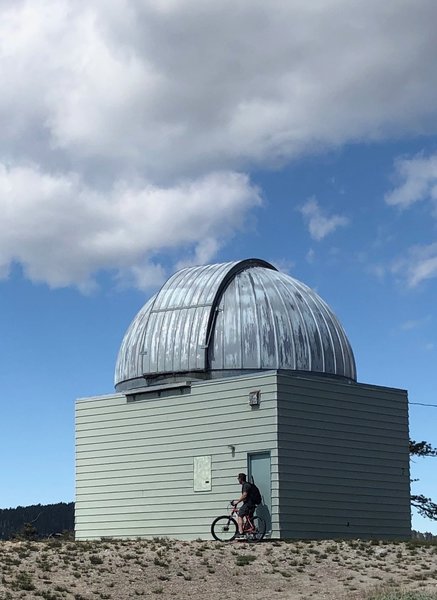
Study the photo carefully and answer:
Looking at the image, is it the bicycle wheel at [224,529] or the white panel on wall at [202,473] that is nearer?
the bicycle wheel at [224,529]

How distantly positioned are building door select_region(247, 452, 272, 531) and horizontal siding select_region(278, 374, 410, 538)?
32cm

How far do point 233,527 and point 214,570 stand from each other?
5.17 metres

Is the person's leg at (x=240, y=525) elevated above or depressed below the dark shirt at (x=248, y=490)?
below

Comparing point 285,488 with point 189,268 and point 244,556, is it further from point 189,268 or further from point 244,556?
point 189,268

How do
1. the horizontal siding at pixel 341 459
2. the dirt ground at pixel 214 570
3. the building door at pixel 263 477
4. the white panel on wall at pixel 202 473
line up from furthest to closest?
the white panel on wall at pixel 202 473, the horizontal siding at pixel 341 459, the building door at pixel 263 477, the dirt ground at pixel 214 570

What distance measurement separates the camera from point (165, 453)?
27.8m

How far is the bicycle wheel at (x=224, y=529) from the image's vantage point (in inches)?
986

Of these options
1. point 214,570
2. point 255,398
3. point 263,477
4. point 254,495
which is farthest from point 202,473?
point 214,570

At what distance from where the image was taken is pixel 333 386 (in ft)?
89.1

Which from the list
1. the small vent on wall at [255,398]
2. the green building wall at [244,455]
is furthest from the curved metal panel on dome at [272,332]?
the small vent on wall at [255,398]

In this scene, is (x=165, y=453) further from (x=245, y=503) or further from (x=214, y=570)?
(x=214, y=570)

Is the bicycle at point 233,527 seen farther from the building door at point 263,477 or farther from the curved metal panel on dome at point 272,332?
the curved metal panel on dome at point 272,332

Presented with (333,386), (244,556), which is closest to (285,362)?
(333,386)

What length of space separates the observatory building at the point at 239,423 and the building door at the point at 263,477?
33 millimetres
